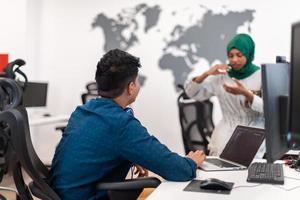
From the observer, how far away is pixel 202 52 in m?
4.57

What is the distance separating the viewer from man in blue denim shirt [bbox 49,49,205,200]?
60.6 inches

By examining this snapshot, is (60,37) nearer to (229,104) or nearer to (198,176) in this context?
(229,104)

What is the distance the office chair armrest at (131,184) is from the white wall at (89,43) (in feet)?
9.86

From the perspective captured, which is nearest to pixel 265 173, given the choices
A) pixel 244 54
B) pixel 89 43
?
pixel 244 54

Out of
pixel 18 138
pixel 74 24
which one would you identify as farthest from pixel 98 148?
pixel 74 24

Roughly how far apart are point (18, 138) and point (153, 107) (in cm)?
342

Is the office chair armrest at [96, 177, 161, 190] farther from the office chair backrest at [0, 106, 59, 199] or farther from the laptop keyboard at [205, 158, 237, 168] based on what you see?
the laptop keyboard at [205, 158, 237, 168]

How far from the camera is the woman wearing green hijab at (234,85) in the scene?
94.2 inches

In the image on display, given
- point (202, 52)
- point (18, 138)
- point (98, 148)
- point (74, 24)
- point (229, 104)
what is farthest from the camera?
point (74, 24)

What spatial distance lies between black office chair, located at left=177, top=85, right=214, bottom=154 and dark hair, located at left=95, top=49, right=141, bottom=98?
1.53 m

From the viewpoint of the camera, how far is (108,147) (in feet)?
5.14

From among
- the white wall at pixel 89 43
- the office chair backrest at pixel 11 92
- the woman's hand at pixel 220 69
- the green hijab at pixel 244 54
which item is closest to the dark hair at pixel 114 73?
the office chair backrest at pixel 11 92

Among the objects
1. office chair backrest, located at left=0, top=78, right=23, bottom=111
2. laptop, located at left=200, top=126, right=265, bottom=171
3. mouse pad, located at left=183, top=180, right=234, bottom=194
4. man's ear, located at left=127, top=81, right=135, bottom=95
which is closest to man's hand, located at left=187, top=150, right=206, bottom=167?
laptop, located at left=200, top=126, right=265, bottom=171

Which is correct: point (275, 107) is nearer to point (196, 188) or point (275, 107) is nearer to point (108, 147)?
point (196, 188)
